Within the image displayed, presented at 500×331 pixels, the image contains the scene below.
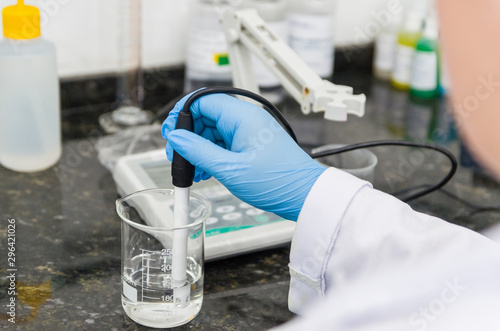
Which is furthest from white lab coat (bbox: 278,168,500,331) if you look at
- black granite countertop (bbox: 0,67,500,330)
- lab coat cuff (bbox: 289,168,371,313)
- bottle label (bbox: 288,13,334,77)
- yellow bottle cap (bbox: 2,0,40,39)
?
bottle label (bbox: 288,13,334,77)

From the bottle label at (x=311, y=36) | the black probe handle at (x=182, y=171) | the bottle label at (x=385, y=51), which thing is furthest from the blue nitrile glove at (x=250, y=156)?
the bottle label at (x=385, y=51)

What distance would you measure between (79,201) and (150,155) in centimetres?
14

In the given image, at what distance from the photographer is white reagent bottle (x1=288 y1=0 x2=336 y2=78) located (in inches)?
60.4

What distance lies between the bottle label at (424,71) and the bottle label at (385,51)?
0.11 m

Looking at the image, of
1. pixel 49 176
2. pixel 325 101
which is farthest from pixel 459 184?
pixel 49 176

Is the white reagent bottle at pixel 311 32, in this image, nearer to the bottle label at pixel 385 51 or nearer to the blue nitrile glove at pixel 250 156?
the bottle label at pixel 385 51

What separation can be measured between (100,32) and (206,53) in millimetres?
235

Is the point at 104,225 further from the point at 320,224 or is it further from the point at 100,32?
the point at 100,32

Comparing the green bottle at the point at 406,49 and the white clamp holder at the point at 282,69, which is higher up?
the white clamp holder at the point at 282,69

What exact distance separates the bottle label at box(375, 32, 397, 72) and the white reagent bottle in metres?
0.17

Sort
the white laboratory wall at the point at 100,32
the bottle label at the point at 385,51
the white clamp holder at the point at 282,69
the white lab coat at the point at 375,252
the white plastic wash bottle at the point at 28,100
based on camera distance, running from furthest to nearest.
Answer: the bottle label at the point at 385,51 < the white laboratory wall at the point at 100,32 < the white plastic wash bottle at the point at 28,100 < the white clamp holder at the point at 282,69 < the white lab coat at the point at 375,252

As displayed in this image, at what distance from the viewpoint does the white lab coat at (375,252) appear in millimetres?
689

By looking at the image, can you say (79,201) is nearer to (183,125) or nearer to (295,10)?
(183,125)

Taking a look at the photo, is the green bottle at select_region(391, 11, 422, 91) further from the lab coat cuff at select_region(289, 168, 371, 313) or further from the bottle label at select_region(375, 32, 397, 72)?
the lab coat cuff at select_region(289, 168, 371, 313)
